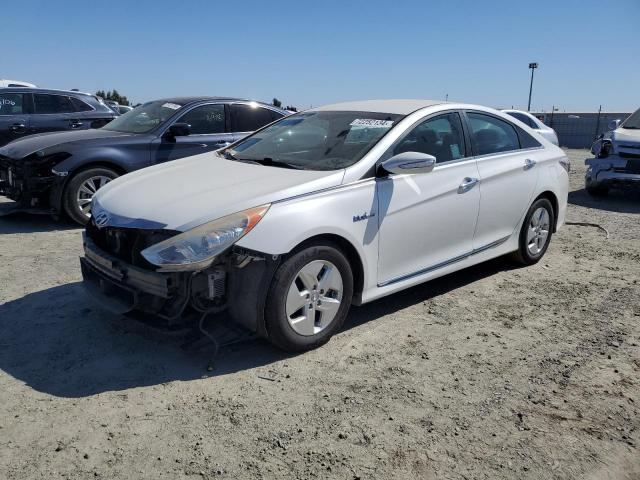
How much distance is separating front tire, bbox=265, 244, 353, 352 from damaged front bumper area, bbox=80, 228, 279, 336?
3.2 inches

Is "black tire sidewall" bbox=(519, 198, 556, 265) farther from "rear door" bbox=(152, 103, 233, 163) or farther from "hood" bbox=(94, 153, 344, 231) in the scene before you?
"rear door" bbox=(152, 103, 233, 163)

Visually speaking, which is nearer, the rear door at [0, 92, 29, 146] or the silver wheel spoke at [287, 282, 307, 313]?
the silver wheel spoke at [287, 282, 307, 313]

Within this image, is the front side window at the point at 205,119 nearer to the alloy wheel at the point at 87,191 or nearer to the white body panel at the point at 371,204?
the alloy wheel at the point at 87,191

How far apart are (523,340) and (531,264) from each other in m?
1.92

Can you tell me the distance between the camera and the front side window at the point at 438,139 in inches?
169

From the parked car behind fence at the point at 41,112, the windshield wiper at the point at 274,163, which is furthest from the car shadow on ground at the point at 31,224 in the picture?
the windshield wiper at the point at 274,163

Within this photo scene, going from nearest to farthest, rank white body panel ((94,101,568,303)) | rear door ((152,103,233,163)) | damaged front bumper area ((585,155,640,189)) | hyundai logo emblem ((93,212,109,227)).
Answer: white body panel ((94,101,568,303)), hyundai logo emblem ((93,212,109,227)), rear door ((152,103,233,163)), damaged front bumper area ((585,155,640,189))

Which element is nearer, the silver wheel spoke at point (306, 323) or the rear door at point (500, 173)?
the silver wheel spoke at point (306, 323)

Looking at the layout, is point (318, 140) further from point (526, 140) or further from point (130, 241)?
point (526, 140)

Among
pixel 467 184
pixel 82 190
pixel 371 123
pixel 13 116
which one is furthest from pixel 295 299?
pixel 13 116

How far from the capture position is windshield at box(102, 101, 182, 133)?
750 centimetres

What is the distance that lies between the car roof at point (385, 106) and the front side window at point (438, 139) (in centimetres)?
17

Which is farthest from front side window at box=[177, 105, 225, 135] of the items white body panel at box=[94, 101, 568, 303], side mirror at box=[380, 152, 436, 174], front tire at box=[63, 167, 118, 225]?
side mirror at box=[380, 152, 436, 174]

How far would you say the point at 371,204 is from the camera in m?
3.84
